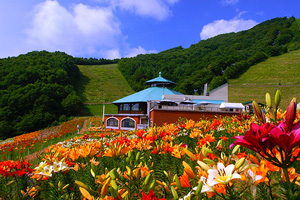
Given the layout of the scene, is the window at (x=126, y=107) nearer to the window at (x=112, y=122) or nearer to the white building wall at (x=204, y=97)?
the window at (x=112, y=122)

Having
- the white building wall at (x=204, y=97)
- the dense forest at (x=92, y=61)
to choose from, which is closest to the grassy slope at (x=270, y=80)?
the white building wall at (x=204, y=97)

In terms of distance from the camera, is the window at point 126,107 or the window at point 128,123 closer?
the window at point 128,123

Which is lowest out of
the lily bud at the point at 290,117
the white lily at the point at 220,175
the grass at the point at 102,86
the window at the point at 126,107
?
the window at the point at 126,107

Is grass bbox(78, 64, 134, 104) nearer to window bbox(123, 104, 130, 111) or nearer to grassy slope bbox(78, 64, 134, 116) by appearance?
grassy slope bbox(78, 64, 134, 116)

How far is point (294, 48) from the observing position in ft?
213

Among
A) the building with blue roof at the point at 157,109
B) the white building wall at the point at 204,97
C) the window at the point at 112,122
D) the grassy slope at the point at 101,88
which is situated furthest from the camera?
the grassy slope at the point at 101,88

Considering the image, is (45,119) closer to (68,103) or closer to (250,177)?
(68,103)

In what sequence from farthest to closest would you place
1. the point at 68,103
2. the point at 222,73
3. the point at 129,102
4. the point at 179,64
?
the point at 179,64
the point at 222,73
the point at 68,103
the point at 129,102

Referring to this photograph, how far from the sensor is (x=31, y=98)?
45.2m

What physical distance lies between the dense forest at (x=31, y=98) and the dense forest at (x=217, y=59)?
25.5 metres

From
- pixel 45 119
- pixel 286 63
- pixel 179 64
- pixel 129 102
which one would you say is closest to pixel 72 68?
pixel 45 119

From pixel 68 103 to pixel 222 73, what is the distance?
48.8 metres

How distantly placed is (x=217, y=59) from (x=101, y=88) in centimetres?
4266

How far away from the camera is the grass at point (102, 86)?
191 ft
